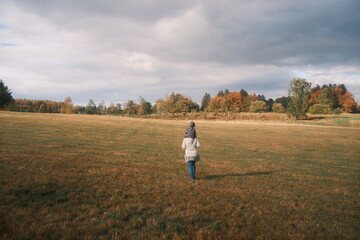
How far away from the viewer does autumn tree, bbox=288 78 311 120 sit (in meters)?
85.1

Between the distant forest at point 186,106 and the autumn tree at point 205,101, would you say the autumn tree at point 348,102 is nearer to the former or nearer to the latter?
the distant forest at point 186,106

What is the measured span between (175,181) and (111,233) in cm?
549

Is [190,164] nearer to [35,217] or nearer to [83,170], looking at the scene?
[83,170]

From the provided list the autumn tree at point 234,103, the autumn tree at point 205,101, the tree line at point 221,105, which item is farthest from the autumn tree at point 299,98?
the autumn tree at point 205,101

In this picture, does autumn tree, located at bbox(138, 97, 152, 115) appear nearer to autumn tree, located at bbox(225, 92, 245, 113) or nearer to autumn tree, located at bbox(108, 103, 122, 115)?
autumn tree, located at bbox(108, 103, 122, 115)

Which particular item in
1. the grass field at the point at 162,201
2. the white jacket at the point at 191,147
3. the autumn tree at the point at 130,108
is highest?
the autumn tree at the point at 130,108

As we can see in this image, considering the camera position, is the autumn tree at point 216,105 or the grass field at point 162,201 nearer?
the grass field at point 162,201

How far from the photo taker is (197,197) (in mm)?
8734

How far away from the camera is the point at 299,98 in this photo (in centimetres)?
8725

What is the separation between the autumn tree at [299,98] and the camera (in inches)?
3349

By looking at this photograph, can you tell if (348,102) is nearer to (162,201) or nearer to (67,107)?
(162,201)

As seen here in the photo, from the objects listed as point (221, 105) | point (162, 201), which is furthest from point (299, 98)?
point (162, 201)

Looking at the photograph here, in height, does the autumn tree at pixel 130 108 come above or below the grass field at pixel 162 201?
above

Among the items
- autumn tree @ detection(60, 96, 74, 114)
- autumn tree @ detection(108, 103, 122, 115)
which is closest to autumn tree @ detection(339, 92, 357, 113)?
autumn tree @ detection(108, 103, 122, 115)
